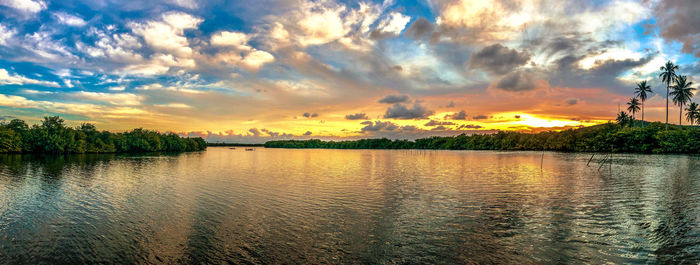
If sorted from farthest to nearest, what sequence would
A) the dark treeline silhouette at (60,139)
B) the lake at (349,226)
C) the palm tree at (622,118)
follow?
the palm tree at (622,118), the dark treeline silhouette at (60,139), the lake at (349,226)

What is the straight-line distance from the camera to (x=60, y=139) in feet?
313

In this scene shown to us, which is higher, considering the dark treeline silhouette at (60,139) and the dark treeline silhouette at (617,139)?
the dark treeline silhouette at (617,139)

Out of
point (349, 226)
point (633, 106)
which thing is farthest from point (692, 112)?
point (349, 226)

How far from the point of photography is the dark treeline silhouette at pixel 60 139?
289ft

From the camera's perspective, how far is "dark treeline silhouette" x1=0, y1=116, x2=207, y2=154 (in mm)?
88188

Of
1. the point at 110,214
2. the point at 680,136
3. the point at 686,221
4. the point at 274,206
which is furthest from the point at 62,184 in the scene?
the point at 680,136

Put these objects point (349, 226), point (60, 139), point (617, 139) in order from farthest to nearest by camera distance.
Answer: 1. point (617, 139)
2. point (60, 139)
3. point (349, 226)

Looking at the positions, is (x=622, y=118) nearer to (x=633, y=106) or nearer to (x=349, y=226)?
(x=633, y=106)

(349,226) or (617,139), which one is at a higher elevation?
(617,139)

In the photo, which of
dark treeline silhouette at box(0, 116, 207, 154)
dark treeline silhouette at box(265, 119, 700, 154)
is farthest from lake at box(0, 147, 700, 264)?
dark treeline silhouette at box(0, 116, 207, 154)

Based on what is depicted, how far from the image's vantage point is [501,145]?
18050 centimetres

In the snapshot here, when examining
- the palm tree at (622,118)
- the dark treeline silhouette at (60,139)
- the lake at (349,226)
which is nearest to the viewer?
the lake at (349,226)

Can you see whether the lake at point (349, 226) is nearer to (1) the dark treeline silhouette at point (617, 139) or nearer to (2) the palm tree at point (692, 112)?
(1) the dark treeline silhouette at point (617, 139)

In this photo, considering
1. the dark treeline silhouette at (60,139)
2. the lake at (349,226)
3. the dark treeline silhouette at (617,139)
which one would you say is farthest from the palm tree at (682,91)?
the dark treeline silhouette at (60,139)
